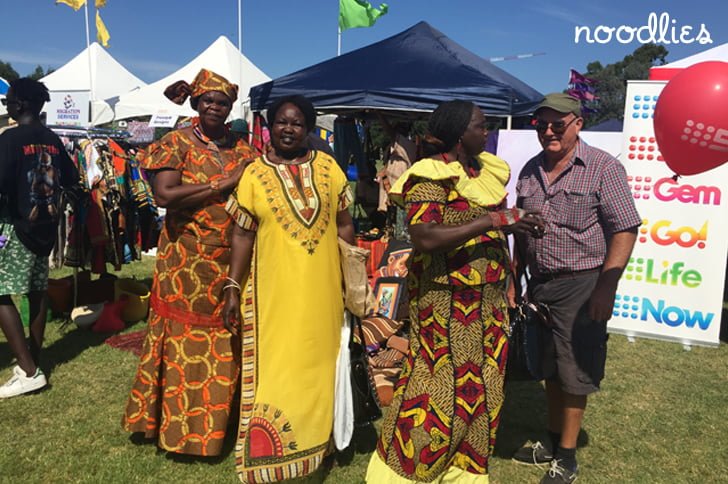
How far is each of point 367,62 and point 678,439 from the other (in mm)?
5258

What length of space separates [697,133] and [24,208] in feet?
13.1

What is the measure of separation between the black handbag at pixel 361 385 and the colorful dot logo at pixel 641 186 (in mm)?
3711

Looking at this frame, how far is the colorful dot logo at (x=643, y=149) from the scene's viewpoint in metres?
5.28

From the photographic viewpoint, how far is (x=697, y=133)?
2.65 meters

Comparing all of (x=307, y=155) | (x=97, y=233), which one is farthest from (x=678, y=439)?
Result: (x=97, y=233)

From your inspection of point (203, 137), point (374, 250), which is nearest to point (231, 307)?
point (203, 137)

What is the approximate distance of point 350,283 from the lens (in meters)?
2.67

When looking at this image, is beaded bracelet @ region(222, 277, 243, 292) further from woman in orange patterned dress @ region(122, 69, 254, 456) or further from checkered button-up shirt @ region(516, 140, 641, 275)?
checkered button-up shirt @ region(516, 140, 641, 275)

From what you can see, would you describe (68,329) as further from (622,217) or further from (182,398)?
(622,217)

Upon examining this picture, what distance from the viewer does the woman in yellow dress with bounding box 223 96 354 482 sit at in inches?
97.9

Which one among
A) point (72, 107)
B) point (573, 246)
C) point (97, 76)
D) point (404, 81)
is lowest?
point (573, 246)

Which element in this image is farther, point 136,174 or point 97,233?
point 136,174

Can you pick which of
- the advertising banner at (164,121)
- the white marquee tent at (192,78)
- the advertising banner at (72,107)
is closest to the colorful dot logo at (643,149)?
the advertising banner at (72,107)

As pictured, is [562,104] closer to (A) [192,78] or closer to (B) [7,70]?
(A) [192,78]
